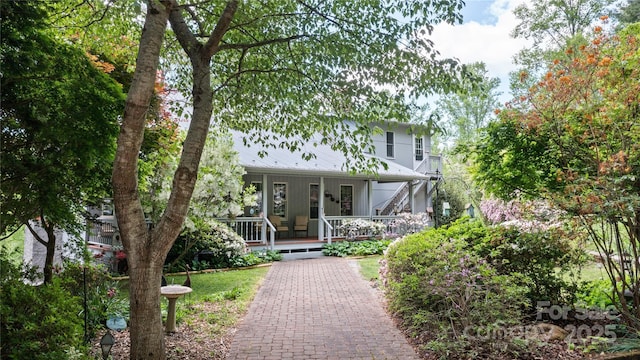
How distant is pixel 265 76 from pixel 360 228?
1065 cm

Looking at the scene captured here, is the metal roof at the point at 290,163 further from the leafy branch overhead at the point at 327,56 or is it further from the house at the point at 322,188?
the leafy branch overhead at the point at 327,56

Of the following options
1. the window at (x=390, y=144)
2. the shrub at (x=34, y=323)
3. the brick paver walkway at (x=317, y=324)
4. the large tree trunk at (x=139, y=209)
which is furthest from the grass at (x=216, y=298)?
the window at (x=390, y=144)

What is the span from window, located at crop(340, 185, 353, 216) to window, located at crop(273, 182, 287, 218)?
10.2 feet

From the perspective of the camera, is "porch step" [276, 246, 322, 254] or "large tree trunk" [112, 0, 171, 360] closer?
"large tree trunk" [112, 0, 171, 360]

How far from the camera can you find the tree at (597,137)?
16.5ft

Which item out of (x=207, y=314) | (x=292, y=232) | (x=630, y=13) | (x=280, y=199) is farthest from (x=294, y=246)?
(x=630, y=13)

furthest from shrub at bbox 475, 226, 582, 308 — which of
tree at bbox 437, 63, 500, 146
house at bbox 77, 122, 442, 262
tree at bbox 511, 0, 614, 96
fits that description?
tree at bbox 437, 63, 500, 146

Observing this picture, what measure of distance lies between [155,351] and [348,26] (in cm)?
457

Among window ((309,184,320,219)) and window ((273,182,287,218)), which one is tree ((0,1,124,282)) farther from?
window ((309,184,320,219))

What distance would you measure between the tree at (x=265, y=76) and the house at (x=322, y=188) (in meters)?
5.74

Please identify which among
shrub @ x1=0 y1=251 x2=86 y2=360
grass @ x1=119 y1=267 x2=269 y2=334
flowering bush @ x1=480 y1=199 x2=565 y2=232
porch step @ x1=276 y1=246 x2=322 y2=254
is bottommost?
grass @ x1=119 y1=267 x2=269 y2=334

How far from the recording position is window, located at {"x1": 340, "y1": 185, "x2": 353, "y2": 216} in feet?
61.9

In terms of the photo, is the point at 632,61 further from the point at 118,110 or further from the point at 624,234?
the point at 118,110

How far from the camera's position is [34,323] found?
324 cm
